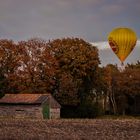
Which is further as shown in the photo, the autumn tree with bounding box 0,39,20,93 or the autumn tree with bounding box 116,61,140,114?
the autumn tree with bounding box 116,61,140,114

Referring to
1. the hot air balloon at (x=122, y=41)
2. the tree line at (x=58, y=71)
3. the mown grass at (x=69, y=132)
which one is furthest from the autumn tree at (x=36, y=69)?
the mown grass at (x=69, y=132)

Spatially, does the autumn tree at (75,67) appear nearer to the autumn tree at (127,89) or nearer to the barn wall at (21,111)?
the barn wall at (21,111)

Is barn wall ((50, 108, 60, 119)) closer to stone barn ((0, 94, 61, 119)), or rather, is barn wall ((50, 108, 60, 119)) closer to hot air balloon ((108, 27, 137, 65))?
stone barn ((0, 94, 61, 119))

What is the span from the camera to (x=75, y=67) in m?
77.2

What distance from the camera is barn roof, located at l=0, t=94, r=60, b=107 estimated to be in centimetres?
7119

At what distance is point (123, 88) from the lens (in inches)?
3605

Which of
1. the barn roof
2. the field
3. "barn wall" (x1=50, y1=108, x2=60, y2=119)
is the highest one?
the barn roof

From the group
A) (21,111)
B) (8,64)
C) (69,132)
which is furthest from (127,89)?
(69,132)

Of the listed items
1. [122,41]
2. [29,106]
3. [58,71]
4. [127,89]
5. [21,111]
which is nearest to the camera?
[122,41]

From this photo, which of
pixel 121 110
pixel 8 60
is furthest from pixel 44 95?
pixel 121 110

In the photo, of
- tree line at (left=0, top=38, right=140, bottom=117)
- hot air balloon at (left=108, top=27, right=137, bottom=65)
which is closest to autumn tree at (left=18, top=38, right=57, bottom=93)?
tree line at (left=0, top=38, right=140, bottom=117)

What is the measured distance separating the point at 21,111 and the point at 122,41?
17.3 meters

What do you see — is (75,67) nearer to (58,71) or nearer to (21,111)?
(58,71)

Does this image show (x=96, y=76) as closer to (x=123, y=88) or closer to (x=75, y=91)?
(x=75, y=91)
